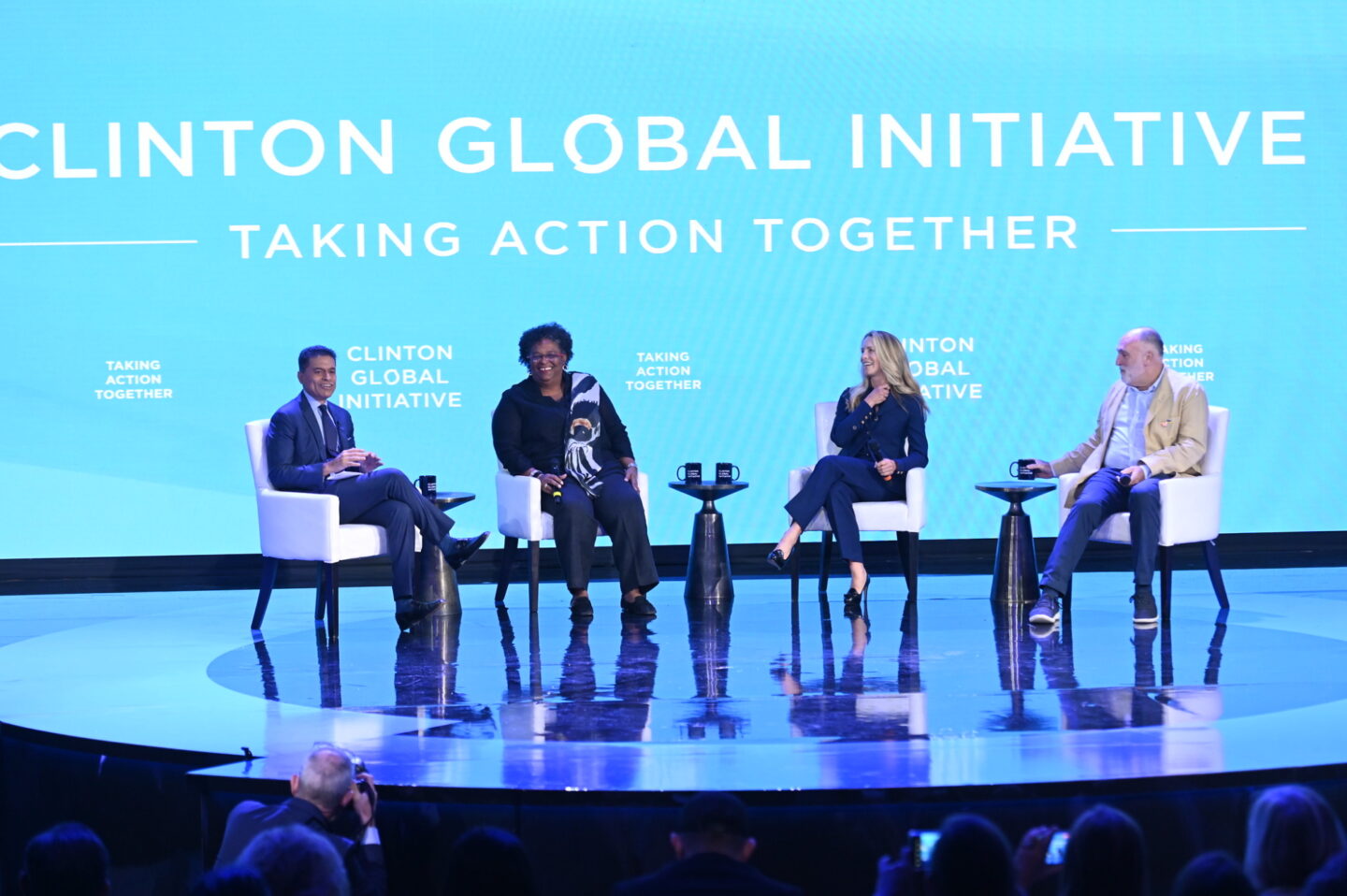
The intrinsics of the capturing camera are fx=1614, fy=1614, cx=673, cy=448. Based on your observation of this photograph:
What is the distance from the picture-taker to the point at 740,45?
24.5 ft

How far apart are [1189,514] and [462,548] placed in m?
2.72

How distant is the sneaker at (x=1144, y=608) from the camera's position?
5.80 m

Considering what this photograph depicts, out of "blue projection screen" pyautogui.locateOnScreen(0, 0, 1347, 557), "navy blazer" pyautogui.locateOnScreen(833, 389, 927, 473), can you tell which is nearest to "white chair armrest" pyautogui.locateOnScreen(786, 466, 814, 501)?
"navy blazer" pyautogui.locateOnScreen(833, 389, 927, 473)

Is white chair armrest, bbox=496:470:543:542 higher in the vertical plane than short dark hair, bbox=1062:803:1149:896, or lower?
higher

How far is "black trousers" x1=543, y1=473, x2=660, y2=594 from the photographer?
20.5ft

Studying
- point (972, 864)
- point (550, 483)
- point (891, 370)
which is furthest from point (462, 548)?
point (972, 864)

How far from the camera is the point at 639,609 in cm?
619

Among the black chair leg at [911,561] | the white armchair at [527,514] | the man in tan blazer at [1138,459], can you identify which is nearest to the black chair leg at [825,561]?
the black chair leg at [911,561]

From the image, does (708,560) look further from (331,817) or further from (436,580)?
(331,817)

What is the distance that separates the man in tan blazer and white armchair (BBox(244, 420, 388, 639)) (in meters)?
2.46

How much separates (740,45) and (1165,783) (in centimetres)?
498

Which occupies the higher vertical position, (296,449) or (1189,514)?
(296,449)

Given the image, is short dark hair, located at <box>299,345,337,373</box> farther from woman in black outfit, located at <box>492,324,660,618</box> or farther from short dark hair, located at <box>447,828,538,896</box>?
short dark hair, located at <box>447,828,538,896</box>

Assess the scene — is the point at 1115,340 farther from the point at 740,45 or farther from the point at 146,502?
the point at 146,502
